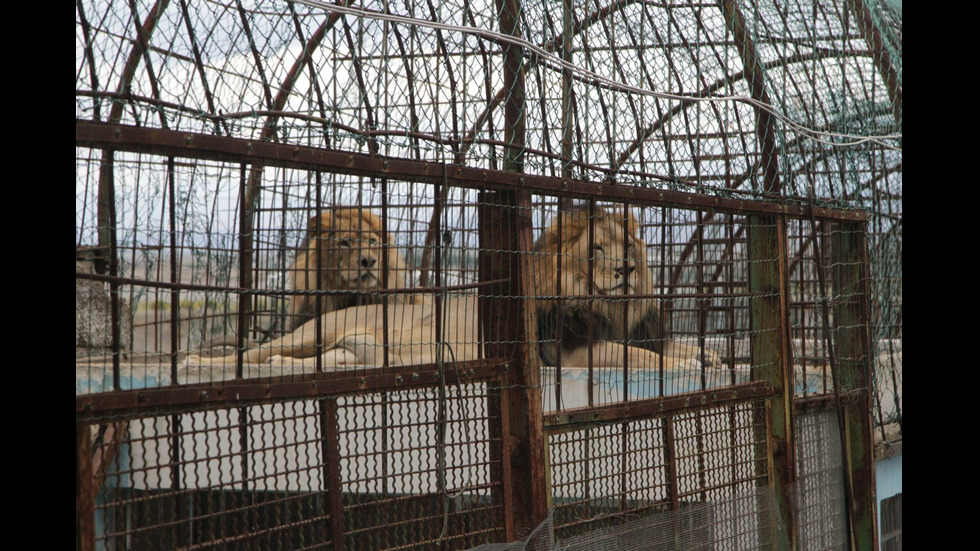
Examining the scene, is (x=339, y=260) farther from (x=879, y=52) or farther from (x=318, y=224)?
(x=879, y=52)

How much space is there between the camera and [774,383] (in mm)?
5227

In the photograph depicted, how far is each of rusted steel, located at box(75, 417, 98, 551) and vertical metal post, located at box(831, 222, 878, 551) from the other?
462cm

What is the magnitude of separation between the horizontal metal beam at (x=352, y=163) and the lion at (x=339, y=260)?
0.21 m

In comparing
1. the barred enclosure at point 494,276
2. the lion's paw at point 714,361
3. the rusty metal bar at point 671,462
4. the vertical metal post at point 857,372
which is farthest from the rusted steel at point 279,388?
the vertical metal post at point 857,372

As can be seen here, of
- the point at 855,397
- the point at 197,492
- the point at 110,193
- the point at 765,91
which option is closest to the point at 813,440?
the point at 855,397

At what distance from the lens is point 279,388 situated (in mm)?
3053

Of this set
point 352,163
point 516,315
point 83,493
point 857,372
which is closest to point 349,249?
point 352,163

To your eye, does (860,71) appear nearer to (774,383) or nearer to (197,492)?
(774,383)

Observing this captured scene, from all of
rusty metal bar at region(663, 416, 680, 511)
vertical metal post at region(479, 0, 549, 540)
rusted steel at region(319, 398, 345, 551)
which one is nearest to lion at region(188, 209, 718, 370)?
rusty metal bar at region(663, 416, 680, 511)

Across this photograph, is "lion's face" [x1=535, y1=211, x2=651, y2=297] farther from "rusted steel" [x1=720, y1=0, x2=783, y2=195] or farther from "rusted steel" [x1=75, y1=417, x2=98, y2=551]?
"rusted steel" [x1=75, y1=417, x2=98, y2=551]

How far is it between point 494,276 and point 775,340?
221 cm

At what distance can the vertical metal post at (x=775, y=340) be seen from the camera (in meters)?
5.21

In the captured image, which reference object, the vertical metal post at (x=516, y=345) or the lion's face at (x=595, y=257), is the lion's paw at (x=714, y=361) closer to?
the lion's face at (x=595, y=257)

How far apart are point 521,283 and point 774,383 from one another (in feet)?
Result: 7.15
